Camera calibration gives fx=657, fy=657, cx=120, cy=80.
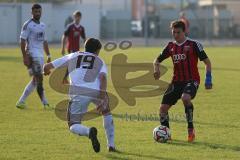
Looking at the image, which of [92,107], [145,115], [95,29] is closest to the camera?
[145,115]

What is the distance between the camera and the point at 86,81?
920 centimetres

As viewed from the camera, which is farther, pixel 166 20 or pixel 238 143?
pixel 166 20

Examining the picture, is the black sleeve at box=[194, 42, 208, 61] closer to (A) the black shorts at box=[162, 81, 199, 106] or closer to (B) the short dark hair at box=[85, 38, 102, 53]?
(A) the black shorts at box=[162, 81, 199, 106]

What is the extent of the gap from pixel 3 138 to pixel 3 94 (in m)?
6.65

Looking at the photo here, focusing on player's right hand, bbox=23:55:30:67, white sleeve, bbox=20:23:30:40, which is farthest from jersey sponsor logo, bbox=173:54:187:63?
white sleeve, bbox=20:23:30:40

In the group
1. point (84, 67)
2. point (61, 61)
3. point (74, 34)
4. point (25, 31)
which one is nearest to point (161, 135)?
point (84, 67)

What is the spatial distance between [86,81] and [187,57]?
6.05 ft

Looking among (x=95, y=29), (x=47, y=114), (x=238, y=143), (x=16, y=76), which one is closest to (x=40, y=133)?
(x=47, y=114)

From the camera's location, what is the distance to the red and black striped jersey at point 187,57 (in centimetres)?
1018

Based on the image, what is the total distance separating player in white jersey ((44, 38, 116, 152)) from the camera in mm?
9078

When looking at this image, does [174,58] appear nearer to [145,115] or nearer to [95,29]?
[145,115]

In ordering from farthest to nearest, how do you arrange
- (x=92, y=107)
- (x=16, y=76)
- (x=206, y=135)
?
(x=16, y=76)
(x=92, y=107)
(x=206, y=135)

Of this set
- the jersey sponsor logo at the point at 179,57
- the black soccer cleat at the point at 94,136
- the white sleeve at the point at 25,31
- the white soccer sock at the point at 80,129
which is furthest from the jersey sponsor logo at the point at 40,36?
the black soccer cleat at the point at 94,136

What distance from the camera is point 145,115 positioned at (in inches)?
517
